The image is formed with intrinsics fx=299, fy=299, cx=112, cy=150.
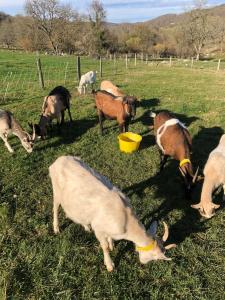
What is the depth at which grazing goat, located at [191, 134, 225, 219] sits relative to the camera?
620 cm

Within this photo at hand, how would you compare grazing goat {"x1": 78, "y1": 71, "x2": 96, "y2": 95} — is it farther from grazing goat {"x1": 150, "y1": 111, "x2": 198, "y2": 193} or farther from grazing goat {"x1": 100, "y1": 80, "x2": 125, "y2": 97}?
grazing goat {"x1": 150, "y1": 111, "x2": 198, "y2": 193}

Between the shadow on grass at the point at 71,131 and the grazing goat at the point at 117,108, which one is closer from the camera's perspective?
the shadow on grass at the point at 71,131

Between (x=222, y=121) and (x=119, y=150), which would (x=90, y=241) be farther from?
(x=222, y=121)

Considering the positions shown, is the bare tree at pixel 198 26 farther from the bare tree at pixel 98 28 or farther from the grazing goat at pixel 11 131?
the grazing goat at pixel 11 131

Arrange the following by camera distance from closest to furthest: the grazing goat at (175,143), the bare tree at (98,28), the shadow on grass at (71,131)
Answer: the grazing goat at (175,143)
the shadow on grass at (71,131)
the bare tree at (98,28)

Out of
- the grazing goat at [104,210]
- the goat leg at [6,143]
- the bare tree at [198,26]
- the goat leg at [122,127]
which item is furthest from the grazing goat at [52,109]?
the bare tree at [198,26]

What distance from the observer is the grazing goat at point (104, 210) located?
15.3ft

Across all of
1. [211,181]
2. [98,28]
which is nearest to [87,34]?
[98,28]

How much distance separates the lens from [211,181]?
655 centimetres

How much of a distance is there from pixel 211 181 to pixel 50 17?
6546cm

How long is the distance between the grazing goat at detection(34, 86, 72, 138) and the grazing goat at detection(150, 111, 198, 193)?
12.7 ft

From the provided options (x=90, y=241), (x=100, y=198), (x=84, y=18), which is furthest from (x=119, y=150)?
(x=84, y=18)

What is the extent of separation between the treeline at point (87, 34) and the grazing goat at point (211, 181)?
54.8 m

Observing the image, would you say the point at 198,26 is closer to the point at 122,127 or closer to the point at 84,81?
the point at 84,81
